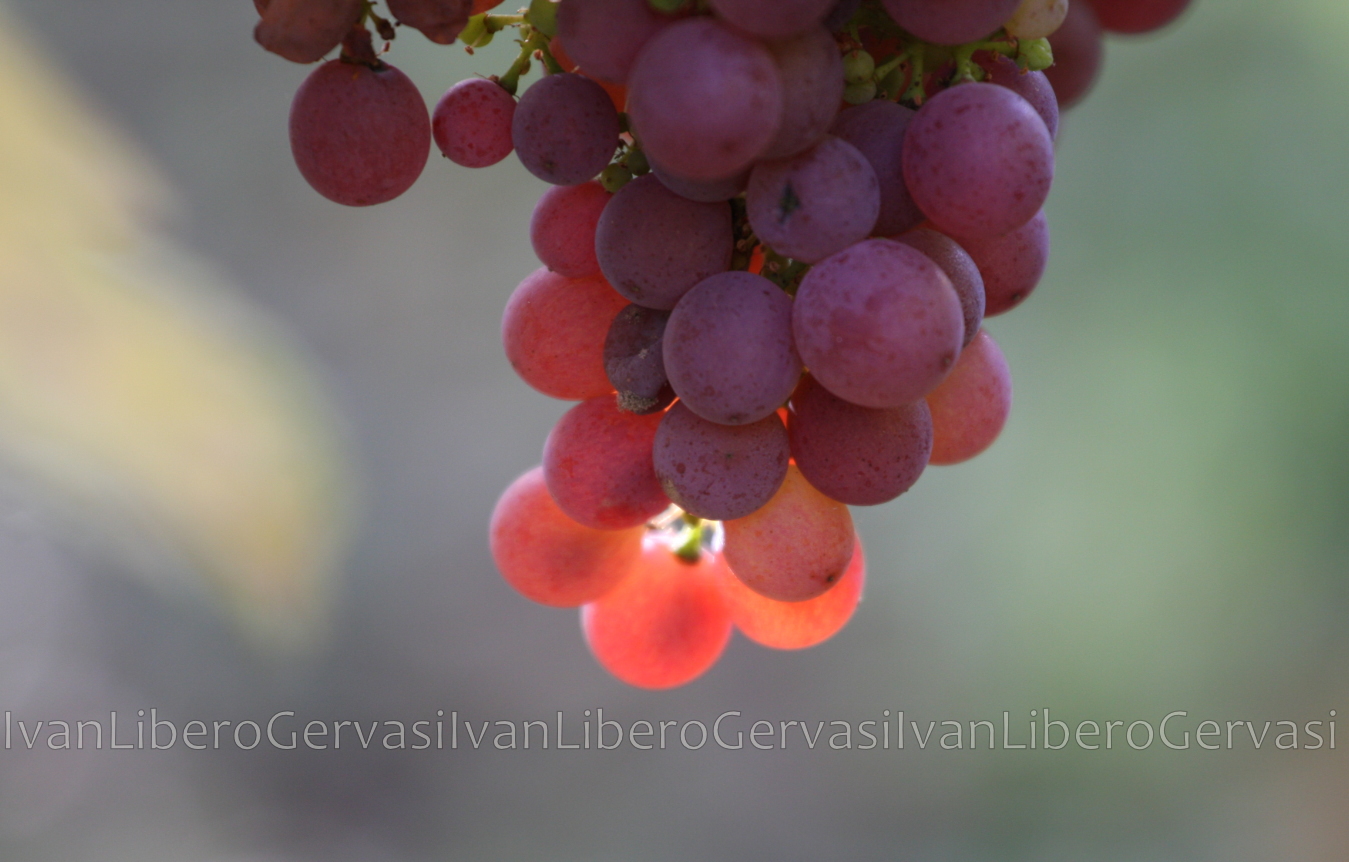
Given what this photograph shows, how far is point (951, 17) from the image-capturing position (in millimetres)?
342

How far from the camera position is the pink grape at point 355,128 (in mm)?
389

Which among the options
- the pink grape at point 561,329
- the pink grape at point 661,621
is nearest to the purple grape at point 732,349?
the pink grape at point 561,329

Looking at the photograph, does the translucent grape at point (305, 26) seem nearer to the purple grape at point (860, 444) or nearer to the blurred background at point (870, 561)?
the purple grape at point (860, 444)

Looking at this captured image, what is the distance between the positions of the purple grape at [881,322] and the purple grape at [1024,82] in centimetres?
10

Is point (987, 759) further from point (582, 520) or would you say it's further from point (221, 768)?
point (582, 520)

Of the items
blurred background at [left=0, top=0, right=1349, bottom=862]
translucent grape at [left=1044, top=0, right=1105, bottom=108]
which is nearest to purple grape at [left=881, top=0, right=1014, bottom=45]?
translucent grape at [left=1044, top=0, right=1105, bottom=108]

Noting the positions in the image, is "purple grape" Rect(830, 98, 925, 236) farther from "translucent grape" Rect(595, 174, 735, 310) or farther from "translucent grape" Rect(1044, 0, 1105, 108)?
"translucent grape" Rect(1044, 0, 1105, 108)

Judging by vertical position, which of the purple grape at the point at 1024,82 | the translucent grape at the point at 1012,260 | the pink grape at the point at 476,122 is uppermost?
the purple grape at the point at 1024,82

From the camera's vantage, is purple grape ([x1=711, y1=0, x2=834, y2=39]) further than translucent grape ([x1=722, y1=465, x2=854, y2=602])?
No

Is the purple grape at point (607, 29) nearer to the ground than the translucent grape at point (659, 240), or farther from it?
farther from it

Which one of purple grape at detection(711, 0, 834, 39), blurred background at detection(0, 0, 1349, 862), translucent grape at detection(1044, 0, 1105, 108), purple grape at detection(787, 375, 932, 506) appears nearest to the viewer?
purple grape at detection(711, 0, 834, 39)

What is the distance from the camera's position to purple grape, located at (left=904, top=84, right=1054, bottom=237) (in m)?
0.35

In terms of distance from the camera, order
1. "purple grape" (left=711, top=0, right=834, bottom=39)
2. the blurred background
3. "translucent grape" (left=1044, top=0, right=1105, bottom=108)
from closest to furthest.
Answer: "purple grape" (left=711, top=0, right=834, bottom=39) → "translucent grape" (left=1044, top=0, right=1105, bottom=108) → the blurred background

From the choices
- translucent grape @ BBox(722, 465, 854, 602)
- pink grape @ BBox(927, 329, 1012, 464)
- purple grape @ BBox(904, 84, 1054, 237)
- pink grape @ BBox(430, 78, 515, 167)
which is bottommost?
translucent grape @ BBox(722, 465, 854, 602)
